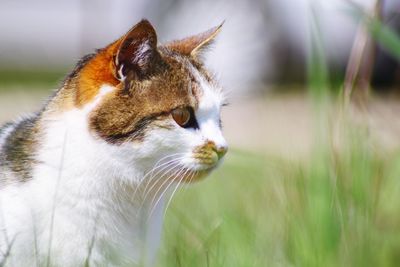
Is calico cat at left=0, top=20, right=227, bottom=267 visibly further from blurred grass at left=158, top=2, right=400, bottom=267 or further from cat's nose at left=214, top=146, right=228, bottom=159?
blurred grass at left=158, top=2, right=400, bottom=267

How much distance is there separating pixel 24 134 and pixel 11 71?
940 cm

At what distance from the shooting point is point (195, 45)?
239cm

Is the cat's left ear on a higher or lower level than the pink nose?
higher

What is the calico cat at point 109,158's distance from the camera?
191cm

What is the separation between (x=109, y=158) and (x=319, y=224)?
530 mm

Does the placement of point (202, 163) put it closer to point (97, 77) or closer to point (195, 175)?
point (195, 175)

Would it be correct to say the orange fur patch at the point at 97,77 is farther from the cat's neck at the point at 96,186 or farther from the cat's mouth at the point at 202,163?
the cat's mouth at the point at 202,163

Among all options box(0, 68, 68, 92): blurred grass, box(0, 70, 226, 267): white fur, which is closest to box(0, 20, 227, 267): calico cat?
box(0, 70, 226, 267): white fur

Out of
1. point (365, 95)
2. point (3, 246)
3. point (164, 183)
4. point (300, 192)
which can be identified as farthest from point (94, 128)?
point (365, 95)

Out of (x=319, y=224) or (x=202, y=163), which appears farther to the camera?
(x=202, y=163)

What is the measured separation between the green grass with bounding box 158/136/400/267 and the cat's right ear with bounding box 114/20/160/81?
0.32m

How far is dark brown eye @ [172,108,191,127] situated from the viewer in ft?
6.78

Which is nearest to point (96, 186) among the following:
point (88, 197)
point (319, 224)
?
point (88, 197)

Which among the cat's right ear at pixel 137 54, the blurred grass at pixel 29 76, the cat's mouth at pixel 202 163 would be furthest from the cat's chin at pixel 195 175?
the blurred grass at pixel 29 76
